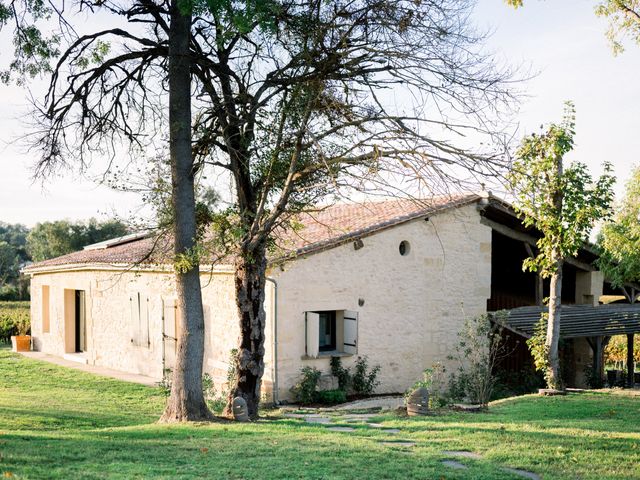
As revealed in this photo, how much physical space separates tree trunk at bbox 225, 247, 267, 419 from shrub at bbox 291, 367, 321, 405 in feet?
9.43

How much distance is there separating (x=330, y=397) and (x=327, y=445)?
646cm

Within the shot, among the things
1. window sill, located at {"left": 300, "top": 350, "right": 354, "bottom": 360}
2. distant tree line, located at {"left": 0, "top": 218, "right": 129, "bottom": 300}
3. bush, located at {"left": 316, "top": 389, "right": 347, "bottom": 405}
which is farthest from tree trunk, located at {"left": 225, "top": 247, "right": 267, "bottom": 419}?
distant tree line, located at {"left": 0, "top": 218, "right": 129, "bottom": 300}

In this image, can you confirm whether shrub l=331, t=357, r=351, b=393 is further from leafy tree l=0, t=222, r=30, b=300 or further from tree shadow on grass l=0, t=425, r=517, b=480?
leafy tree l=0, t=222, r=30, b=300

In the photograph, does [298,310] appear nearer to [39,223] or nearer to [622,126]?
[622,126]

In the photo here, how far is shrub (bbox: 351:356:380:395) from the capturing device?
1566 cm

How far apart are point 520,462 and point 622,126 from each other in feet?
30.9

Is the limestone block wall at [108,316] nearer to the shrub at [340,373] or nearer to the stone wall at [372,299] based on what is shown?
the stone wall at [372,299]

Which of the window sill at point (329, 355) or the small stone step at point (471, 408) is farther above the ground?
the window sill at point (329, 355)

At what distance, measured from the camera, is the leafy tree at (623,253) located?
19.2m

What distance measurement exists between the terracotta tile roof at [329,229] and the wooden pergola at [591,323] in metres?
3.04

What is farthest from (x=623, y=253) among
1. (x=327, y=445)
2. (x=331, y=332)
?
(x=327, y=445)

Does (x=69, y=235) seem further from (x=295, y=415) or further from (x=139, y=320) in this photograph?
(x=295, y=415)

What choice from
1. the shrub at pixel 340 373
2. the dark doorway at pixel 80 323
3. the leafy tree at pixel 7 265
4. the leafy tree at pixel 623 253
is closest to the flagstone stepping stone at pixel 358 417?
the shrub at pixel 340 373

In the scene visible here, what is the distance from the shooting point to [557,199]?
13797mm
